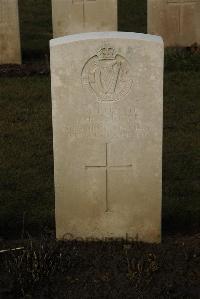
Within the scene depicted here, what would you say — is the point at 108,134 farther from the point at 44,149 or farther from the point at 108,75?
the point at 44,149

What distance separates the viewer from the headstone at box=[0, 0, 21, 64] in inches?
402

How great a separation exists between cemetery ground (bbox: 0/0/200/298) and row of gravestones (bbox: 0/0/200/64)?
3.57 ft

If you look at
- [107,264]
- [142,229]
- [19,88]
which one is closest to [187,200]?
[142,229]

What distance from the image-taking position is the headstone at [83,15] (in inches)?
419

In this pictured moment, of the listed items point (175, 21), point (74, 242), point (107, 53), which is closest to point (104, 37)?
point (107, 53)

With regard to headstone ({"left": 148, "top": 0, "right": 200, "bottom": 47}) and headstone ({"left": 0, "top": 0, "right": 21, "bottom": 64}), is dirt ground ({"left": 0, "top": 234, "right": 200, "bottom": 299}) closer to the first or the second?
headstone ({"left": 0, "top": 0, "right": 21, "bottom": 64})

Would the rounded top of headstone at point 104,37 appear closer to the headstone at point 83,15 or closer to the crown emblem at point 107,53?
the crown emblem at point 107,53

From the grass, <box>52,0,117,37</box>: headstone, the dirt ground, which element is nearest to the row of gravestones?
<box>52,0,117,37</box>: headstone

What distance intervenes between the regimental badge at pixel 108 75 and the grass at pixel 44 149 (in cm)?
130

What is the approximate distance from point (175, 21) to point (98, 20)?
128 centimetres

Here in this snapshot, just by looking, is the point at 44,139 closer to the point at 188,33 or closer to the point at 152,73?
the point at 152,73

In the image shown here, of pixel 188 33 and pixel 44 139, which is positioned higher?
pixel 188 33

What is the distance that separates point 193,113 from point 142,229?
336 centimetres

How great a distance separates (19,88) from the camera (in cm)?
916
